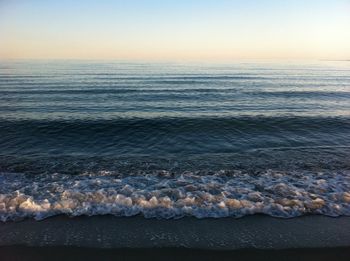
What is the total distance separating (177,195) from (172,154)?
169 inches

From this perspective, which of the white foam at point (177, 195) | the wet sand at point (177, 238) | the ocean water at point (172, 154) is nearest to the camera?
the wet sand at point (177, 238)

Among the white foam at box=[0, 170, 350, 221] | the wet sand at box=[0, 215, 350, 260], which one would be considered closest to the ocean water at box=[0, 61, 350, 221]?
the white foam at box=[0, 170, 350, 221]

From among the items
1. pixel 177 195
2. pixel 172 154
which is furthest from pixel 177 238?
pixel 172 154

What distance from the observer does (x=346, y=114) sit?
20.1 m

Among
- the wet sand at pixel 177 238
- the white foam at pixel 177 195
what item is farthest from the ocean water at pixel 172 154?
the wet sand at pixel 177 238

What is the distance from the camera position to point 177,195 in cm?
836

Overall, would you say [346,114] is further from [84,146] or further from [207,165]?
[84,146]

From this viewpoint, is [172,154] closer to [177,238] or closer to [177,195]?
[177,195]

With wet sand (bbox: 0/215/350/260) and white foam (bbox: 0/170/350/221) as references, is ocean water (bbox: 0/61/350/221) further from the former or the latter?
wet sand (bbox: 0/215/350/260)

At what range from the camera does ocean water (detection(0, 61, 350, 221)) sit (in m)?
7.87

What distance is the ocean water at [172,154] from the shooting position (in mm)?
7871

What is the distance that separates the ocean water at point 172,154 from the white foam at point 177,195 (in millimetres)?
27

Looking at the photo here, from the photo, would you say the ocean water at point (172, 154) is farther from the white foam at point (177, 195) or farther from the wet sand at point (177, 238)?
the wet sand at point (177, 238)

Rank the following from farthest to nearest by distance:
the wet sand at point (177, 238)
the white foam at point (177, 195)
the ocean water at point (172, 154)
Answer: the ocean water at point (172, 154), the white foam at point (177, 195), the wet sand at point (177, 238)
